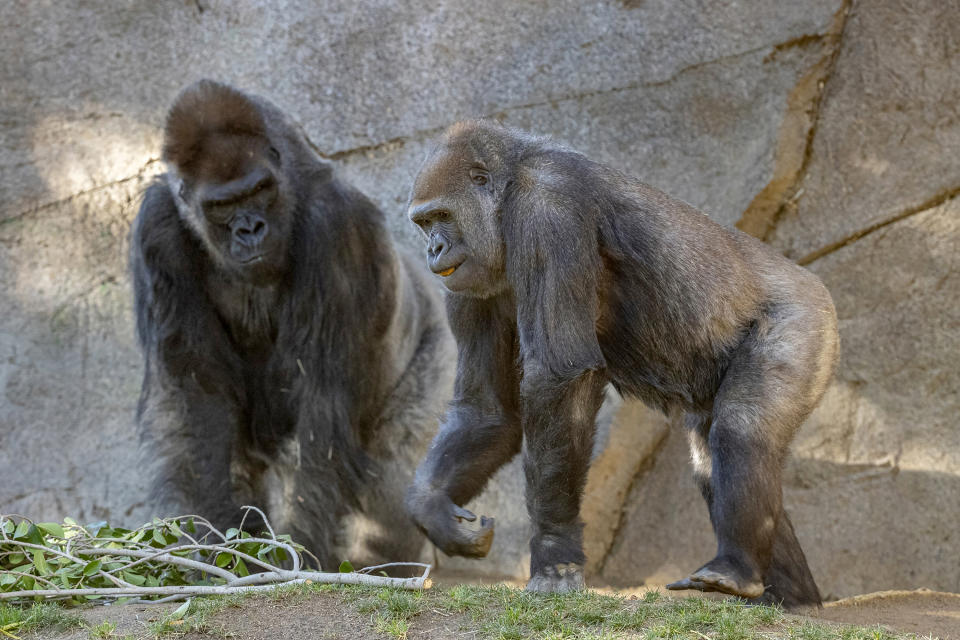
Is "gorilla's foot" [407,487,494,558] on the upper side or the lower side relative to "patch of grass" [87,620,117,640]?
upper

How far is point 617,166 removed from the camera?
532cm

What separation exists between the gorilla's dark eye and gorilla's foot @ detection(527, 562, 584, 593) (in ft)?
3.85

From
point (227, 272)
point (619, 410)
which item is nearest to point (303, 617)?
point (227, 272)

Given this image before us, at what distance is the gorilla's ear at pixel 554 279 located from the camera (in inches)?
120

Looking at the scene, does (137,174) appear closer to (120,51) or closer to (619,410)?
(120,51)

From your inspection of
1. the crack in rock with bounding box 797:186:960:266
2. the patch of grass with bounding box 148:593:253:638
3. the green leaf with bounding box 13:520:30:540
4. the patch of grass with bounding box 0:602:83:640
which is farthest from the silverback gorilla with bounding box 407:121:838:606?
the crack in rock with bounding box 797:186:960:266

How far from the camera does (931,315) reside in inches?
199

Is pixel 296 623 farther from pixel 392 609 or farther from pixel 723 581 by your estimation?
pixel 723 581

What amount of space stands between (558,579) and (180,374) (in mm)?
2304

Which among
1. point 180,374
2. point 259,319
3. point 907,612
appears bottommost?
point 907,612

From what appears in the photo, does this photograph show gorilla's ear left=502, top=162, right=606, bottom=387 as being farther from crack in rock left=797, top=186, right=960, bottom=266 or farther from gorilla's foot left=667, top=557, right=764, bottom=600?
crack in rock left=797, top=186, right=960, bottom=266

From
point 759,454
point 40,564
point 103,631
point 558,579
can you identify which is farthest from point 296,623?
point 759,454

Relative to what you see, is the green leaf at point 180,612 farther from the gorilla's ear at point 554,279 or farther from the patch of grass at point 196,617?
the gorilla's ear at point 554,279

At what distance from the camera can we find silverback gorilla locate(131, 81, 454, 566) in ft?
14.8
